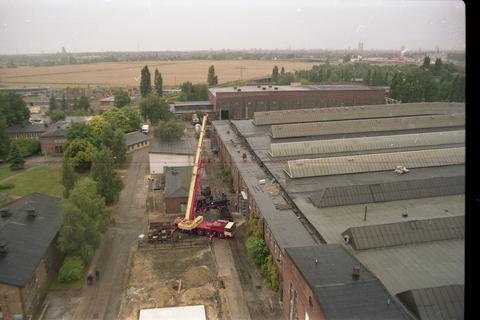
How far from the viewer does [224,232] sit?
995 cm

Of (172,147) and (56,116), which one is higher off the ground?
(56,116)

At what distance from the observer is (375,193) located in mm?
8938

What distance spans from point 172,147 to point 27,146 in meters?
7.08

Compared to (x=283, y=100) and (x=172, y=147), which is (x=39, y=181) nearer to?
(x=172, y=147)

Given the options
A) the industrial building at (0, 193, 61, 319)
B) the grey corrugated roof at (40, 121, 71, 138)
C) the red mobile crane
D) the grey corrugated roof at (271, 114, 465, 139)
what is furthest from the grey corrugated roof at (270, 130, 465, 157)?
the grey corrugated roof at (40, 121, 71, 138)

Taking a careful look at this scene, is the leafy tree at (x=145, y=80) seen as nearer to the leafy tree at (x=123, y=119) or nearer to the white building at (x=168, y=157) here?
the leafy tree at (x=123, y=119)

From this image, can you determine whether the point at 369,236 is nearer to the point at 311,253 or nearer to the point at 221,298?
the point at 311,253

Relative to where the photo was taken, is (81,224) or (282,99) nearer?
(81,224)

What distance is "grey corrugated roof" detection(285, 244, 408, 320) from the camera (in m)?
4.09

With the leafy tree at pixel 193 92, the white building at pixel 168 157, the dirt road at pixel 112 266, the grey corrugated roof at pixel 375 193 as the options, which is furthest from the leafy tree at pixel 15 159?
the leafy tree at pixel 193 92

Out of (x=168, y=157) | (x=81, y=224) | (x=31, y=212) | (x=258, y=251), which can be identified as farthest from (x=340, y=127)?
(x=31, y=212)

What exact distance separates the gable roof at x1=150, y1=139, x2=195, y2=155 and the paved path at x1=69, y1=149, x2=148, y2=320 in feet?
4.40

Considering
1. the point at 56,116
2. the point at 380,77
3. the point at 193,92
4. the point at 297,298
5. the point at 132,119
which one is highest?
the point at 380,77

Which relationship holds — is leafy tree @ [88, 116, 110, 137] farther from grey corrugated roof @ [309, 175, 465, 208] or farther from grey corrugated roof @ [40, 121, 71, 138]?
grey corrugated roof @ [309, 175, 465, 208]
